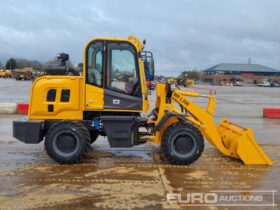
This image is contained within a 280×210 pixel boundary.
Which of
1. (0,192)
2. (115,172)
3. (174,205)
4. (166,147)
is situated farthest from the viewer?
(166,147)

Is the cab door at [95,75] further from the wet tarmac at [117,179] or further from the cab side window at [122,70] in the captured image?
the wet tarmac at [117,179]

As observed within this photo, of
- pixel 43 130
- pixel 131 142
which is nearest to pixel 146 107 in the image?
pixel 131 142

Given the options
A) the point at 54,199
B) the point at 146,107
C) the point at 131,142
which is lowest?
the point at 54,199

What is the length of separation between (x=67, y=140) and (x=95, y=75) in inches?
58.4

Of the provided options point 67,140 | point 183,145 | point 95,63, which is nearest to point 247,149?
point 183,145

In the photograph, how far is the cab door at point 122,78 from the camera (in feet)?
27.9

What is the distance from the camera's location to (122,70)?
8586mm

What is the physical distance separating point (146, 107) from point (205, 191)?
9.02 ft

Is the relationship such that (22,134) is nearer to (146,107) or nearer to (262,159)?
(146,107)

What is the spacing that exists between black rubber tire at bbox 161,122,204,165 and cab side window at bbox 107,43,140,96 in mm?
1144

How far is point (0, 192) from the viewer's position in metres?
6.43

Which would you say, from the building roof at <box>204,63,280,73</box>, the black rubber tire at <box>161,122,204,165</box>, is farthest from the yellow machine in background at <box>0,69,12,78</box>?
the black rubber tire at <box>161,122,204,165</box>

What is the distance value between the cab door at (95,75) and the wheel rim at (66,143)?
707mm

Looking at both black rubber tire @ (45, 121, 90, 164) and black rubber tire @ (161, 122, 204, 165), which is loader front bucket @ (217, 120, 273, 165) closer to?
black rubber tire @ (161, 122, 204, 165)
